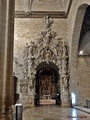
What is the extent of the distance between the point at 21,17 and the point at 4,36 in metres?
11.9

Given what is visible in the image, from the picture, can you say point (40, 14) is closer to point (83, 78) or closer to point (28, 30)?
point (28, 30)

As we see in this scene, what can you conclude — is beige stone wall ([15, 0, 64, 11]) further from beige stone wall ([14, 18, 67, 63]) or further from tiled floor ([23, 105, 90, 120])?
tiled floor ([23, 105, 90, 120])

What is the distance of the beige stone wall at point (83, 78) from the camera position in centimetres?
1597

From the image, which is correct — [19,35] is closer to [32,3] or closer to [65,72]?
[32,3]

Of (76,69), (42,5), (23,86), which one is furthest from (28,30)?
(76,69)

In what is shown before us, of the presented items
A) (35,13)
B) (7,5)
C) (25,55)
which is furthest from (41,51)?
(7,5)

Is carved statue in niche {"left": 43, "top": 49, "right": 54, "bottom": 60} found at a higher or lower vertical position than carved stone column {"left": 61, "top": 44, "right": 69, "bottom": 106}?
higher

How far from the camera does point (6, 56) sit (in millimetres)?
6137

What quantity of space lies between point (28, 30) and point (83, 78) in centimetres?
619

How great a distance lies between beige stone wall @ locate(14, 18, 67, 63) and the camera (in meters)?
17.4

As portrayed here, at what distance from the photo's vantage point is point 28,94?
1634 centimetres

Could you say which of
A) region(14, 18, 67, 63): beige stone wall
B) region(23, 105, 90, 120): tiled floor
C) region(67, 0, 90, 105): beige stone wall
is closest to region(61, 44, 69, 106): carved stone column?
region(67, 0, 90, 105): beige stone wall

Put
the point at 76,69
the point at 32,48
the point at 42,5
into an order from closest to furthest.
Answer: the point at 76,69
the point at 32,48
the point at 42,5

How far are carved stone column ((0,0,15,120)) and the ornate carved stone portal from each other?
10.0m
